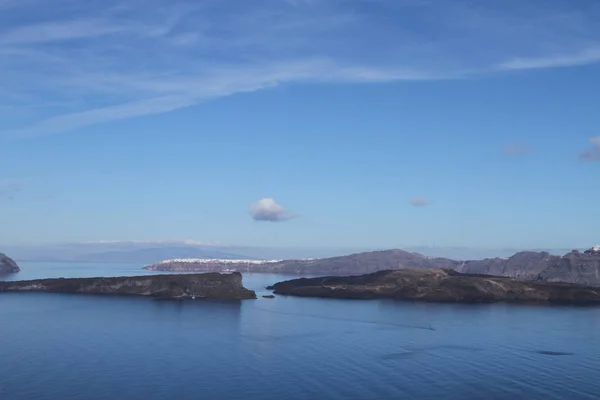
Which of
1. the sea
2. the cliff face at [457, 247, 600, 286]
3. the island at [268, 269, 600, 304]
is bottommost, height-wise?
the sea

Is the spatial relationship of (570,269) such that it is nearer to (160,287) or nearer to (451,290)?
(451,290)

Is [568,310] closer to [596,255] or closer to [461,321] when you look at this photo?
[461,321]

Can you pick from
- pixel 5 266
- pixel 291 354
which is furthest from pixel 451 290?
pixel 5 266

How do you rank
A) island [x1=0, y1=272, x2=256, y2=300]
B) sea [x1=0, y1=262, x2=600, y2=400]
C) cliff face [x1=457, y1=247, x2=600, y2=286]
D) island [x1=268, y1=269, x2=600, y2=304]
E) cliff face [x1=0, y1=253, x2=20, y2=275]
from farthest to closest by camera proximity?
1. cliff face [x1=0, y1=253, x2=20, y2=275]
2. cliff face [x1=457, y1=247, x2=600, y2=286]
3. island [x1=268, y1=269, x2=600, y2=304]
4. island [x1=0, y1=272, x2=256, y2=300]
5. sea [x1=0, y1=262, x2=600, y2=400]

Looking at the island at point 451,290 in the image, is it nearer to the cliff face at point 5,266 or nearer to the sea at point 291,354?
the sea at point 291,354

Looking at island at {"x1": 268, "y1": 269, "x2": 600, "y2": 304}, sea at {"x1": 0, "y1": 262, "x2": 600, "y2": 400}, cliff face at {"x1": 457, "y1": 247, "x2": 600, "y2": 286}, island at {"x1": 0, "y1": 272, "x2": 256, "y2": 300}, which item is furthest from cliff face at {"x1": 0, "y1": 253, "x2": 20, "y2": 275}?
cliff face at {"x1": 457, "y1": 247, "x2": 600, "y2": 286}

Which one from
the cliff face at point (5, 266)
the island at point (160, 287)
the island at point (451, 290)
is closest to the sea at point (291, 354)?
the island at point (160, 287)

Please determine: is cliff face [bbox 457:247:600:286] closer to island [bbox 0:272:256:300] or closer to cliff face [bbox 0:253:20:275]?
island [bbox 0:272:256:300]
